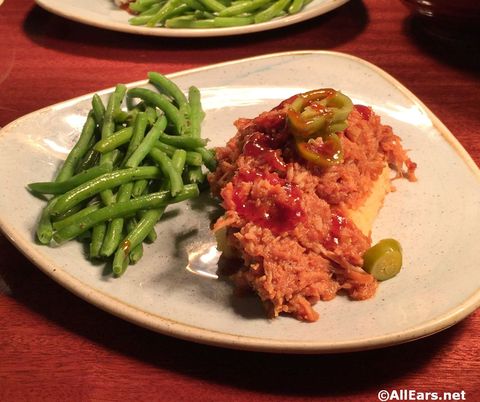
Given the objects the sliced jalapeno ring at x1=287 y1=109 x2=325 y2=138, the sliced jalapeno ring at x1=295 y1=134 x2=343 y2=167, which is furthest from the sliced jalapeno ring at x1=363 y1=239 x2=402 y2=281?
the sliced jalapeno ring at x1=287 y1=109 x2=325 y2=138

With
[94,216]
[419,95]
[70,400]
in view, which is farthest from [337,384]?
[419,95]

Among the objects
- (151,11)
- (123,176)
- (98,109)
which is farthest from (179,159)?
(151,11)

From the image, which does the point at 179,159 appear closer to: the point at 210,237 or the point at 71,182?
Answer: the point at 210,237

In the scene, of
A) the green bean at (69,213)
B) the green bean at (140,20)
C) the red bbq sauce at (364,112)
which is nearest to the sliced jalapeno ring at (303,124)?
the red bbq sauce at (364,112)

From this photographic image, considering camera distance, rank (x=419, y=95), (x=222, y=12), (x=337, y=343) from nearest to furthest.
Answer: (x=337, y=343)
(x=419, y=95)
(x=222, y=12)

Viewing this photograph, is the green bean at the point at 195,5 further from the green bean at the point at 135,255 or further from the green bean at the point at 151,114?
the green bean at the point at 135,255

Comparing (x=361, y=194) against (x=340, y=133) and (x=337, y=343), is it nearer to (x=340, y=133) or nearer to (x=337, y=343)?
(x=340, y=133)

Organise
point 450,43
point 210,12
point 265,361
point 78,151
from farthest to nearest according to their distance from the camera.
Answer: point 450,43 < point 210,12 < point 78,151 < point 265,361
